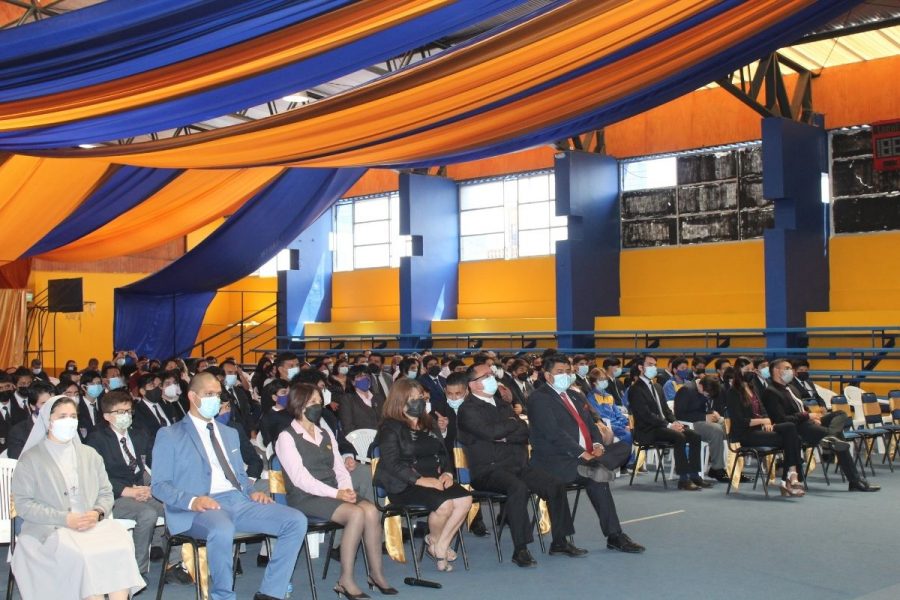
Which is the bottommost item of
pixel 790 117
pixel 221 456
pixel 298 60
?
pixel 221 456

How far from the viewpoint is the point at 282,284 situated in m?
23.0

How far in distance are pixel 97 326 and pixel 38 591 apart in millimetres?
17550

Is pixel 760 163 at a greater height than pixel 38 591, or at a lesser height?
greater

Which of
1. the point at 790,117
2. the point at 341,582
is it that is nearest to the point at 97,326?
the point at 790,117

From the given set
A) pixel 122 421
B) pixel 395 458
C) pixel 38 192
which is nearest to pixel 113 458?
pixel 122 421

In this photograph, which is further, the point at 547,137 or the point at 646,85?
the point at 547,137

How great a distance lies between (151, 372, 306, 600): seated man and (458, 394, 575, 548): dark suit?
165 cm

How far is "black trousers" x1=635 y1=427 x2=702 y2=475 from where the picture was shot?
30.8 ft

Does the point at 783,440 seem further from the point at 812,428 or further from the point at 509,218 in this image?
the point at 509,218

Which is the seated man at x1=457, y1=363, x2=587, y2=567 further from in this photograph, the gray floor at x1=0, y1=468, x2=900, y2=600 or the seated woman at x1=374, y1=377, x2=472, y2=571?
the seated woman at x1=374, y1=377, x2=472, y2=571

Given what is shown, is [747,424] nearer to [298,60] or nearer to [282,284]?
[298,60]

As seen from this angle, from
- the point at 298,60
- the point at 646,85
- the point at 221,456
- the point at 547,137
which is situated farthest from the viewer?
the point at 547,137

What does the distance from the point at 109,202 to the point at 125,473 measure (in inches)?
261

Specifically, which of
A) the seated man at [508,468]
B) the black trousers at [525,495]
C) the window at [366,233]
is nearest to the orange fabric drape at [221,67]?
the seated man at [508,468]
